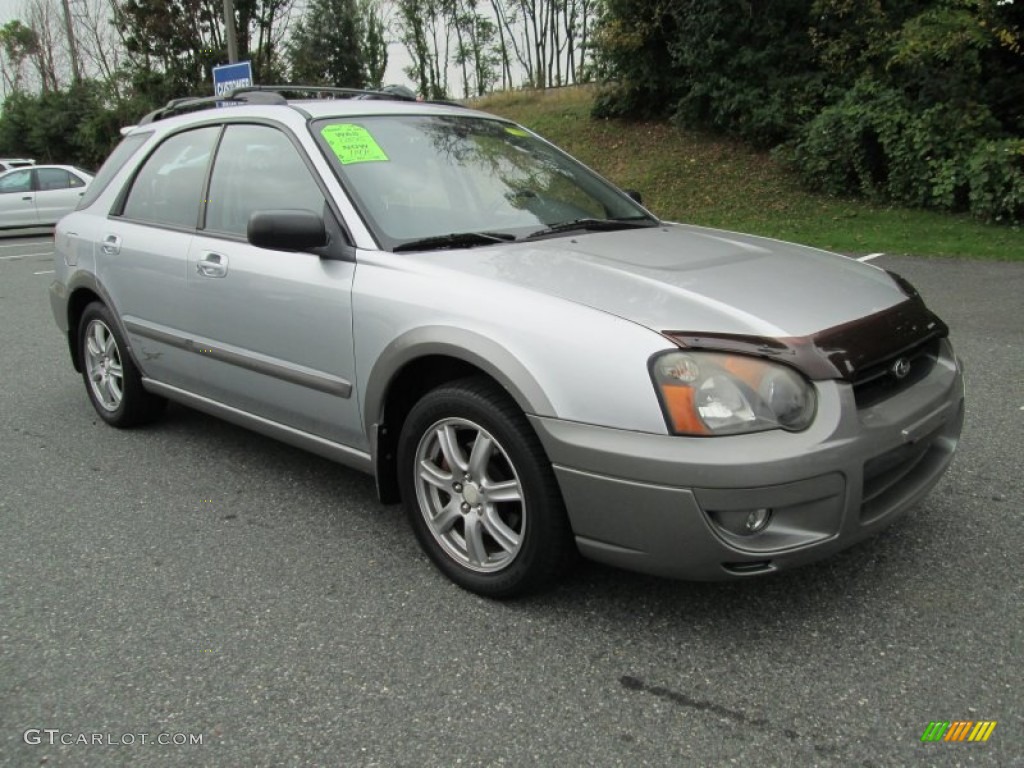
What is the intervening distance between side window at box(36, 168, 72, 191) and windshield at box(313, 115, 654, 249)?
1623cm

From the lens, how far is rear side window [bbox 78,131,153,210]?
4.70 metres

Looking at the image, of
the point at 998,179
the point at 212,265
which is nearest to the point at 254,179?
the point at 212,265

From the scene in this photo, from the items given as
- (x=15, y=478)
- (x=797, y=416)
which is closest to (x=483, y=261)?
(x=797, y=416)

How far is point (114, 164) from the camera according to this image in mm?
4785

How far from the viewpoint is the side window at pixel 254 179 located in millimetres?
3496

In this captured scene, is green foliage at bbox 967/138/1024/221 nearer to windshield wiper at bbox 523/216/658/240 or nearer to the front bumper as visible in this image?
windshield wiper at bbox 523/216/658/240

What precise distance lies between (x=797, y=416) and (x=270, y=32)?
99.9 feet

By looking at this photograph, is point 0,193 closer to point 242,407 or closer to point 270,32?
point 270,32

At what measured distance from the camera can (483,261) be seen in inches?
118

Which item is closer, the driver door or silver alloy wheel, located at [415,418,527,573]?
silver alloy wheel, located at [415,418,527,573]

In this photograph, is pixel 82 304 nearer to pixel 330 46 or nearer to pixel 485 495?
pixel 485 495

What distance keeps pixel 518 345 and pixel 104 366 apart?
317cm

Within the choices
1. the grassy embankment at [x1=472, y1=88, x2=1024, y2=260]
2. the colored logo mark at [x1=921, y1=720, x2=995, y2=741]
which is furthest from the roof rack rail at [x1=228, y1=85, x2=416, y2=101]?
the grassy embankment at [x1=472, y1=88, x2=1024, y2=260]

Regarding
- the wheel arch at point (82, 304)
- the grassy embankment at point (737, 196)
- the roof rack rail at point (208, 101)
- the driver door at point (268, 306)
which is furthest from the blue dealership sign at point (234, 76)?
the driver door at point (268, 306)
